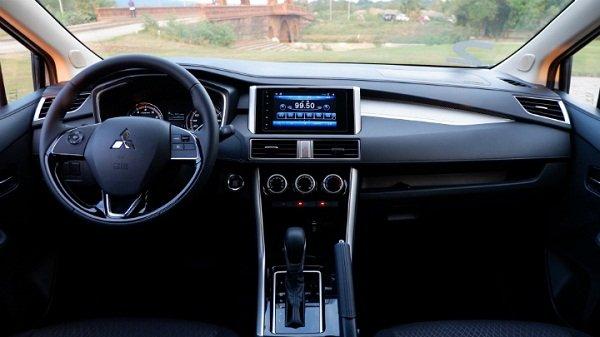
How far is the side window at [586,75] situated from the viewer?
2479 millimetres

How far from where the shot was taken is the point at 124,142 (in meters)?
1.86

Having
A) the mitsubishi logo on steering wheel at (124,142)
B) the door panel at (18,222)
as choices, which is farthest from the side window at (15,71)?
the mitsubishi logo on steering wheel at (124,142)

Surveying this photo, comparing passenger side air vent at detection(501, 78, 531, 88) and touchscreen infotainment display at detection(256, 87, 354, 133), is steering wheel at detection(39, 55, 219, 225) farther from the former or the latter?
passenger side air vent at detection(501, 78, 531, 88)

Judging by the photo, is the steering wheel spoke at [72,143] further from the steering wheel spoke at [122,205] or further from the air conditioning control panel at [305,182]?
the air conditioning control panel at [305,182]

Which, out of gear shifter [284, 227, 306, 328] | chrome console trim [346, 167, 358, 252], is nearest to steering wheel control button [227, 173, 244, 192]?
gear shifter [284, 227, 306, 328]

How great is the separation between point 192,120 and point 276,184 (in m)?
0.46

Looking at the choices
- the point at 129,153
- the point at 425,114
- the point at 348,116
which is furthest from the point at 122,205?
the point at 425,114

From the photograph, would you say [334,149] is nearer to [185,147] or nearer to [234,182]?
[234,182]

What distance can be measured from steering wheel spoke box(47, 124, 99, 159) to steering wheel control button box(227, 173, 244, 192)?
0.66 m

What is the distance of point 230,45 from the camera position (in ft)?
8.59

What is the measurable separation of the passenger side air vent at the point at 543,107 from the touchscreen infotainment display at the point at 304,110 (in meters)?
0.79

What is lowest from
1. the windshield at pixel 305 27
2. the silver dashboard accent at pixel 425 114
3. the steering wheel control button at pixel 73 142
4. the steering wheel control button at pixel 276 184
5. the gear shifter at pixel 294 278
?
the gear shifter at pixel 294 278

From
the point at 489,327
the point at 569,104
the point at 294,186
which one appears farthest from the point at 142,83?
the point at 569,104

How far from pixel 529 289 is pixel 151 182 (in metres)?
1.99
